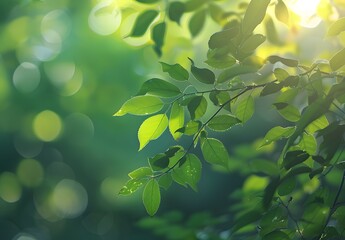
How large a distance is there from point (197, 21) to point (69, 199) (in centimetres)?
964

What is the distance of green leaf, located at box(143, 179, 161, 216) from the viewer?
1.71 m

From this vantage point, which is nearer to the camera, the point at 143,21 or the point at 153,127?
the point at 153,127

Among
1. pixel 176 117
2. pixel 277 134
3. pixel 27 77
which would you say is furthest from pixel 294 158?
pixel 27 77

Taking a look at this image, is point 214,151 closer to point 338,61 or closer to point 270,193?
point 270,193

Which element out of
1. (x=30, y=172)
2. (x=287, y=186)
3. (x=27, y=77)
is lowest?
(x=287, y=186)

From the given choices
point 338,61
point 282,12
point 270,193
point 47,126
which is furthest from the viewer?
point 47,126

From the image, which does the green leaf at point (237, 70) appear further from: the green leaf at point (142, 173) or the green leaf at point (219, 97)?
the green leaf at point (142, 173)

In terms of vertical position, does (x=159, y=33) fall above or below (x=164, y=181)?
above

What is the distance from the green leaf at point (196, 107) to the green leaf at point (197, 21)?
87 centimetres

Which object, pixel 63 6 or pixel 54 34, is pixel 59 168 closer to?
pixel 54 34

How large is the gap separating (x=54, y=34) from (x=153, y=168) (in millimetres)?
7699

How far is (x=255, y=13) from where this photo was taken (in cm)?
157

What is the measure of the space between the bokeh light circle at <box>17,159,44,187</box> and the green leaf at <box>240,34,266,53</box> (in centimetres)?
1019

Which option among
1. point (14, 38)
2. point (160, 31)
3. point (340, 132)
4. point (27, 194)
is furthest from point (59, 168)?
point (340, 132)
